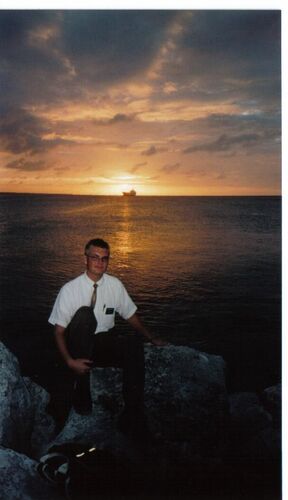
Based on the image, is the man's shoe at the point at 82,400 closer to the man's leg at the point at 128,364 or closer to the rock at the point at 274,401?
the man's leg at the point at 128,364

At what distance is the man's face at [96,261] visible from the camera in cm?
429

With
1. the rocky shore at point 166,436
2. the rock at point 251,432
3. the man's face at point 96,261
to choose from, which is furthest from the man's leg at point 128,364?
the rock at point 251,432

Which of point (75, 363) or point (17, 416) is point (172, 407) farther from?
point (17, 416)

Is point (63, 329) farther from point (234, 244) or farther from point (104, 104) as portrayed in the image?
point (234, 244)

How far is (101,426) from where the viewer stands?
4047mm

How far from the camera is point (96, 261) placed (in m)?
4.31

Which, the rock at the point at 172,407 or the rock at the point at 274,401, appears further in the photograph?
the rock at the point at 274,401

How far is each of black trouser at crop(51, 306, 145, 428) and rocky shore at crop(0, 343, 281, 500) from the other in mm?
435

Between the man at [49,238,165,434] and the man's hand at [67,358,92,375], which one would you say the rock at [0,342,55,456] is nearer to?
the man at [49,238,165,434]

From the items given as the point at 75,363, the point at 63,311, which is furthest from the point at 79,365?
the point at 63,311

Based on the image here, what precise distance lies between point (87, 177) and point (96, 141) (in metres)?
2.17

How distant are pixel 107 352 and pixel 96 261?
1071 mm

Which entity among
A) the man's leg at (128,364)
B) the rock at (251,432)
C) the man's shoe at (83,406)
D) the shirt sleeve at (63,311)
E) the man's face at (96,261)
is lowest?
the rock at (251,432)

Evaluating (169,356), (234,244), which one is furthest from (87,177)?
(234,244)
